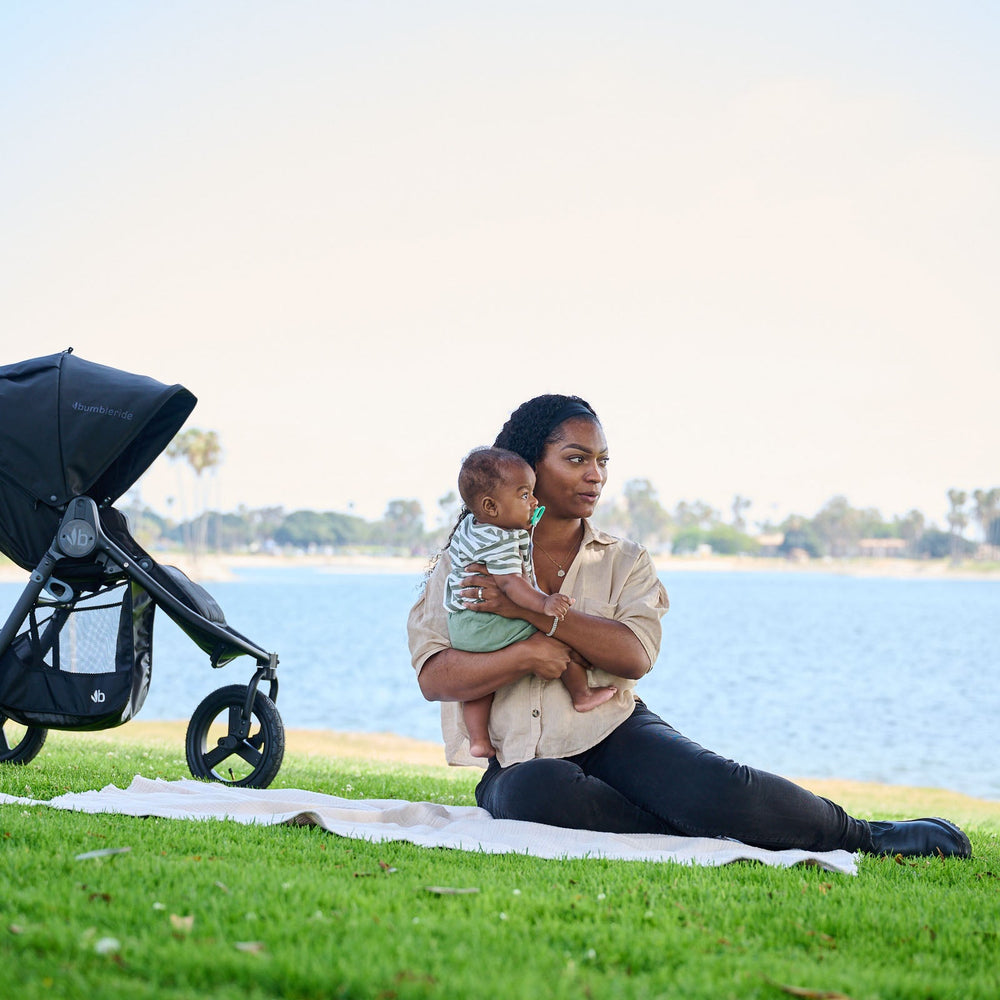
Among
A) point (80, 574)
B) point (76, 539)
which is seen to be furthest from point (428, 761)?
point (76, 539)

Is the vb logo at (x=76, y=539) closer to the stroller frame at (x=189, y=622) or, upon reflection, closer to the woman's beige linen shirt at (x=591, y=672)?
the stroller frame at (x=189, y=622)

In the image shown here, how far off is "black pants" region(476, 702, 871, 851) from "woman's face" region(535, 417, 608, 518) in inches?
34.1

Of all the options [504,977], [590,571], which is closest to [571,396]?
[590,571]

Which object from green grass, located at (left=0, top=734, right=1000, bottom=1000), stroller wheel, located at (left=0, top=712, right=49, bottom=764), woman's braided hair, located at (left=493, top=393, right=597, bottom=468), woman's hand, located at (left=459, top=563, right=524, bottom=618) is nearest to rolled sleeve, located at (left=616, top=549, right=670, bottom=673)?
woman's hand, located at (left=459, top=563, right=524, bottom=618)

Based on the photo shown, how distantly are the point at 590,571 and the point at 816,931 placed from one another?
76.5 inches

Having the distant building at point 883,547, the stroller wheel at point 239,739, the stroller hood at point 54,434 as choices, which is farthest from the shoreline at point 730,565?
the stroller hood at point 54,434

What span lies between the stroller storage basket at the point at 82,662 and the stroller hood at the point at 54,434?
322 mm

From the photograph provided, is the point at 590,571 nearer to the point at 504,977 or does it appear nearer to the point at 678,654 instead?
the point at 504,977

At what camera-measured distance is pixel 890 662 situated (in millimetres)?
57688

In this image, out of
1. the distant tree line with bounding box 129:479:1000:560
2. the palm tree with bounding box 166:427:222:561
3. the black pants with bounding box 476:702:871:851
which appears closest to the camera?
the black pants with bounding box 476:702:871:851

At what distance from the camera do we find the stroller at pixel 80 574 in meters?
4.92

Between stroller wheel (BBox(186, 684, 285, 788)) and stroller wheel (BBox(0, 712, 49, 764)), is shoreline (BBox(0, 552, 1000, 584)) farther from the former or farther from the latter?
stroller wheel (BBox(186, 684, 285, 788))

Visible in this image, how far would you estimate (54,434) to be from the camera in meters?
5.02

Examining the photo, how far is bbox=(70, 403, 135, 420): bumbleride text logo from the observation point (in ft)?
16.6
